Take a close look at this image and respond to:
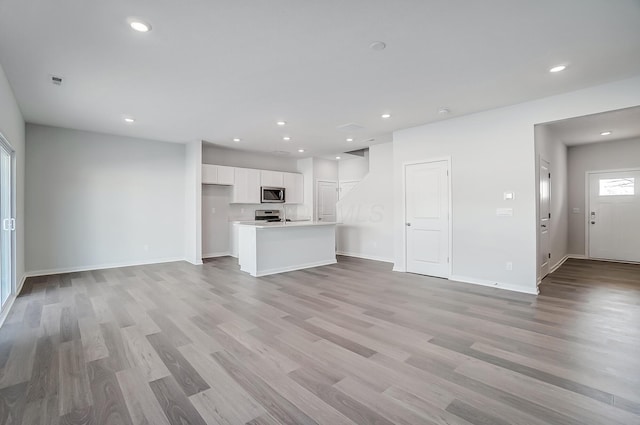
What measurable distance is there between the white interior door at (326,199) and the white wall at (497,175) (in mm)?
4194

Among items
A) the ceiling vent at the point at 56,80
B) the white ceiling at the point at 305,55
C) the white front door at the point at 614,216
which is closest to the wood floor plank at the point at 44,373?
the white ceiling at the point at 305,55

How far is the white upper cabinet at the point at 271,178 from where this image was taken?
8.21m

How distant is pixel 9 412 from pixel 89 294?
2.91m

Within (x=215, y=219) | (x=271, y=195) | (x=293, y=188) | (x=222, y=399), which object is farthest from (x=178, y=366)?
(x=293, y=188)

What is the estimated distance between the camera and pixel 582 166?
7.19 m

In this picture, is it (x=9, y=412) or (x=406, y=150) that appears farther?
(x=406, y=150)

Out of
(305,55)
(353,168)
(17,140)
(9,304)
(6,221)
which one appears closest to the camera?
(305,55)

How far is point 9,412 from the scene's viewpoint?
1.85 meters

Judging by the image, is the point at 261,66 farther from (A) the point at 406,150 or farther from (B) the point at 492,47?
(A) the point at 406,150

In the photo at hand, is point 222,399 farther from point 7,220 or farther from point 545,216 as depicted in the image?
point 545,216

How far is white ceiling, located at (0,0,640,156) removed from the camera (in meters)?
2.32

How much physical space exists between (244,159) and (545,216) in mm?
6852

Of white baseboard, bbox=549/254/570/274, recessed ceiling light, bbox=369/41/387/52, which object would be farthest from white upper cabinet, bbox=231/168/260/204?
white baseboard, bbox=549/254/570/274

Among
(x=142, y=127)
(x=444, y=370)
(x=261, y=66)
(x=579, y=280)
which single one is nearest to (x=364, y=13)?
(x=261, y=66)
